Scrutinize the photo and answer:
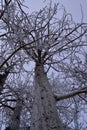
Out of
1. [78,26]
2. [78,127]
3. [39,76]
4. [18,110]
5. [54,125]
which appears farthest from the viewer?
[78,127]

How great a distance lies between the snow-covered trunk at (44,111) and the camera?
296 cm

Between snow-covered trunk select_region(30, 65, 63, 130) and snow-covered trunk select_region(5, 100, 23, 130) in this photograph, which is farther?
snow-covered trunk select_region(5, 100, 23, 130)

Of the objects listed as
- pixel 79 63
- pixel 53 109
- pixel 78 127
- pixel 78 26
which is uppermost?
pixel 78 26

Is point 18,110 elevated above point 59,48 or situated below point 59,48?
below

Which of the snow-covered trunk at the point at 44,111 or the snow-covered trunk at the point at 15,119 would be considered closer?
the snow-covered trunk at the point at 44,111

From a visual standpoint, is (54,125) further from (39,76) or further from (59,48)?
(59,48)

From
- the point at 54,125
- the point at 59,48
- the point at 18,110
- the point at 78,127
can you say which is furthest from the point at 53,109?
the point at 78,127

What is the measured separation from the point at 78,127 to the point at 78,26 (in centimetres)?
469

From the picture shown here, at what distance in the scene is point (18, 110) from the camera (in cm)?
607

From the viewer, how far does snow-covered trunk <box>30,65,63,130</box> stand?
296 centimetres

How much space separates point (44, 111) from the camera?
3211 mm

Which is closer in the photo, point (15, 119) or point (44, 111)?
point (44, 111)

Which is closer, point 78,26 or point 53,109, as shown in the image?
point 53,109

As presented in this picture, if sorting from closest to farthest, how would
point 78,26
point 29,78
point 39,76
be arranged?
point 39,76
point 78,26
point 29,78
